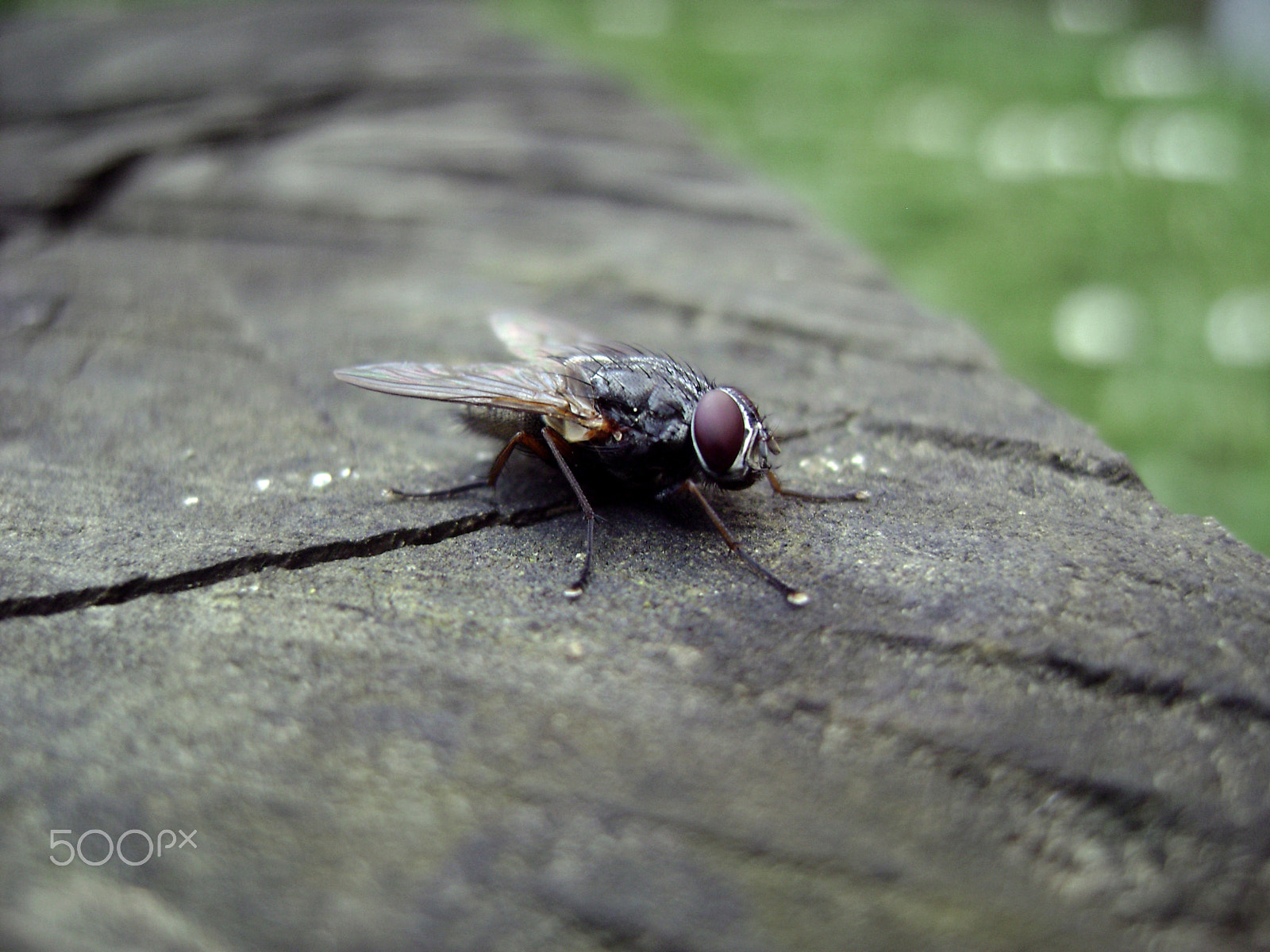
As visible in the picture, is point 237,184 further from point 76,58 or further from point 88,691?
point 88,691

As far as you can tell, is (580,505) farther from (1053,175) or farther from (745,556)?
(1053,175)

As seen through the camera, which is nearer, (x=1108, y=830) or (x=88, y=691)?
(x=1108, y=830)

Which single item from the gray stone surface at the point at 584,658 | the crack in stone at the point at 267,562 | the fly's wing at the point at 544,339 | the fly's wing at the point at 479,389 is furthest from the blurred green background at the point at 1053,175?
the crack in stone at the point at 267,562

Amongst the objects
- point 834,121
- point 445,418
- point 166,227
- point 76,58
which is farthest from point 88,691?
point 834,121

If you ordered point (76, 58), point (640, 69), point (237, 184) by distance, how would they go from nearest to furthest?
point (237, 184) < point (76, 58) < point (640, 69)

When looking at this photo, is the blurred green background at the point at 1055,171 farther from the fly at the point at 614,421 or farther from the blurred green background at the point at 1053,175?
the fly at the point at 614,421

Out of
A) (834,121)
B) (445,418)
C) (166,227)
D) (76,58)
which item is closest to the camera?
(445,418)

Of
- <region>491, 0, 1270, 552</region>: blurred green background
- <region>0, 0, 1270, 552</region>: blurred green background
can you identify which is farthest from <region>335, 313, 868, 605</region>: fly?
<region>491, 0, 1270, 552</region>: blurred green background
